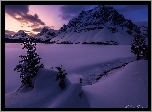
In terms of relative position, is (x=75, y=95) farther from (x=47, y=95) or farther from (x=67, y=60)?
(x=67, y=60)

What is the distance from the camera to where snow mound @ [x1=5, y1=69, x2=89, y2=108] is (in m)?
9.43

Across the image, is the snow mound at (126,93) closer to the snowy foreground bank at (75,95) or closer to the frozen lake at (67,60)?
the snowy foreground bank at (75,95)

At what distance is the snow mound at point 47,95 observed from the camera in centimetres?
943

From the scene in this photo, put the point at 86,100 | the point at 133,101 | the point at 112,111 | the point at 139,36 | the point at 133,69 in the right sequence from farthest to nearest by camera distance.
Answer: the point at 139,36 < the point at 133,69 < the point at 86,100 < the point at 133,101 < the point at 112,111

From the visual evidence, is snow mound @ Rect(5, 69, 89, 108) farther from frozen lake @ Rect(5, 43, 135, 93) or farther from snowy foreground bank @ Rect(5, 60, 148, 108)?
frozen lake @ Rect(5, 43, 135, 93)

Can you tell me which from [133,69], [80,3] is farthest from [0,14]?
[133,69]

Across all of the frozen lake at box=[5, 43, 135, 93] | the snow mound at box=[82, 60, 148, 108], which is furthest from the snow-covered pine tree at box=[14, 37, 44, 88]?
the frozen lake at box=[5, 43, 135, 93]

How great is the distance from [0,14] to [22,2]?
1.09 metres

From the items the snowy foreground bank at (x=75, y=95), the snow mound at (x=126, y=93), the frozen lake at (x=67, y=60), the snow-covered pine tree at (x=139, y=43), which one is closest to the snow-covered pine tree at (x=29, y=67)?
the snowy foreground bank at (x=75, y=95)


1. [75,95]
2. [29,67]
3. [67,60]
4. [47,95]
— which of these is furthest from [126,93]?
[67,60]

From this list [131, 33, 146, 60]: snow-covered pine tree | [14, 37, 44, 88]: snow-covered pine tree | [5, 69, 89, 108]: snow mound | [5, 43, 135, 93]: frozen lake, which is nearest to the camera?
[5, 69, 89, 108]: snow mound

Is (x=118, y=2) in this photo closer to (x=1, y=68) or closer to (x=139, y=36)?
(x=1, y=68)

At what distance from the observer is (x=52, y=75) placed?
11398 millimetres

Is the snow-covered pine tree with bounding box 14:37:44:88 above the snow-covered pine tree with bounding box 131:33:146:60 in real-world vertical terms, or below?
below
